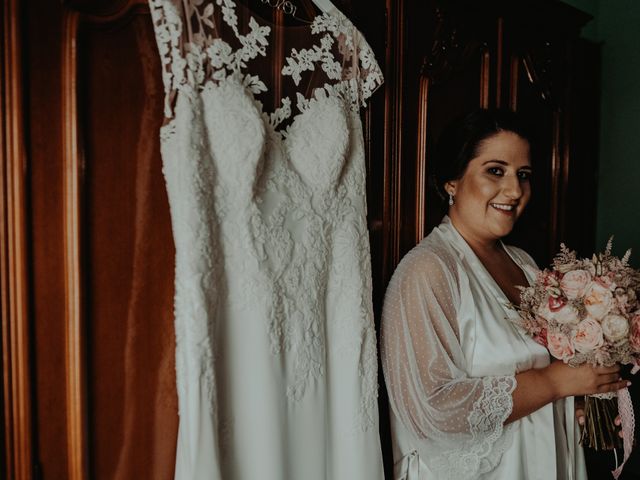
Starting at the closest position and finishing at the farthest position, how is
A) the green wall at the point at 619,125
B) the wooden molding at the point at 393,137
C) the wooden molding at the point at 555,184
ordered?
1. the wooden molding at the point at 393,137
2. the wooden molding at the point at 555,184
3. the green wall at the point at 619,125

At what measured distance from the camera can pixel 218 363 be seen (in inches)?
41.6

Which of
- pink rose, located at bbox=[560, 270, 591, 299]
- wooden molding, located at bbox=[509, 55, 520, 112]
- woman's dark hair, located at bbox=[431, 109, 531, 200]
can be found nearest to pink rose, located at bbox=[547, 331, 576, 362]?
pink rose, located at bbox=[560, 270, 591, 299]

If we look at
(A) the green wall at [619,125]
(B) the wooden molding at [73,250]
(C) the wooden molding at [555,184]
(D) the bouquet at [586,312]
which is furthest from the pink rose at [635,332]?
A: (A) the green wall at [619,125]

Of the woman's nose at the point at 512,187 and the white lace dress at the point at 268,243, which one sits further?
the woman's nose at the point at 512,187

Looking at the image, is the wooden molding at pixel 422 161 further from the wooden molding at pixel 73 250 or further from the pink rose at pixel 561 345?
the wooden molding at pixel 73 250

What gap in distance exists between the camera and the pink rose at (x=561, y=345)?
1.28 metres

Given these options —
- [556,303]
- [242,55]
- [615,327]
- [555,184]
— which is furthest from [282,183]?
[555,184]

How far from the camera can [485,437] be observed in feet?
4.28

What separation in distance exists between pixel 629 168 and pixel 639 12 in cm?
85

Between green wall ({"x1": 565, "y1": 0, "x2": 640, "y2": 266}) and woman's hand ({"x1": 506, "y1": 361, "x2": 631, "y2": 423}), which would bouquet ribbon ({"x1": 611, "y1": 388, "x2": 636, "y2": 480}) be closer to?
woman's hand ({"x1": 506, "y1": 361, "x2": 631, "y2": 423})

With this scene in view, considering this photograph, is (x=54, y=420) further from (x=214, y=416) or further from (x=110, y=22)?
(x=110, y=22)

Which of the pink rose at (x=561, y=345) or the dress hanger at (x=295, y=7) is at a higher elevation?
the dress hanger at (x=295, y=7)

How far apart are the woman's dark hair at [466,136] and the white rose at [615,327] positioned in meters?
0.60

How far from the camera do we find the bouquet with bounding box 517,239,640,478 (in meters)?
1.25
